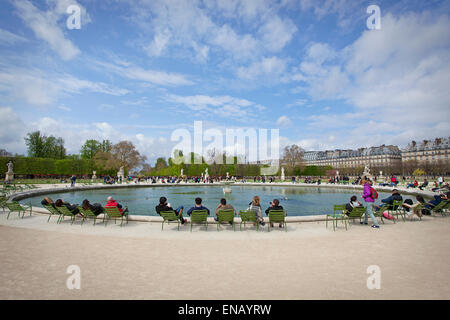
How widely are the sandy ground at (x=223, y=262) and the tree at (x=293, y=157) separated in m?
60.0

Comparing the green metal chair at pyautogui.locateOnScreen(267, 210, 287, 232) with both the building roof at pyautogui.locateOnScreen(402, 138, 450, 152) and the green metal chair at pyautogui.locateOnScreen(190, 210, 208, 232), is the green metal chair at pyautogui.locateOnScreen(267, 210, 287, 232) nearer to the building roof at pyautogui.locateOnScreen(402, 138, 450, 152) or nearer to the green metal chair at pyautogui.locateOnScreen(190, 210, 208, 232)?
the green metal chair at pyautogui.locateOnScreen(190, 210, 208, 232)

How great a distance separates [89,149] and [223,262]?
229 ft

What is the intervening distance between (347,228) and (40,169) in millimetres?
56103

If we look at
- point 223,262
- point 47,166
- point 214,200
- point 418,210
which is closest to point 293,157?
point 214,200

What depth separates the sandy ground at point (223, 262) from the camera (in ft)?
11.7

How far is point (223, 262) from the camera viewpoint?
15.6ft

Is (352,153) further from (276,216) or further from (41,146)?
(276,216)

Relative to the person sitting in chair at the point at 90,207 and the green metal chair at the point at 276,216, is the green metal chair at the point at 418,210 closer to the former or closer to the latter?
the green metal chair at the point at 276,216

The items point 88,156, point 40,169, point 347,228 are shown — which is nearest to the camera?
point 347,228

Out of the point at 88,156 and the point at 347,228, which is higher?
the point at 88,156

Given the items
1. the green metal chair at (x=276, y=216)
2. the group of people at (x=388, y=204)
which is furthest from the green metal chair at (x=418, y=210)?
the green metal chair at (x=276, y=216)

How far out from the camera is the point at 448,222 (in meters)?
8.73
